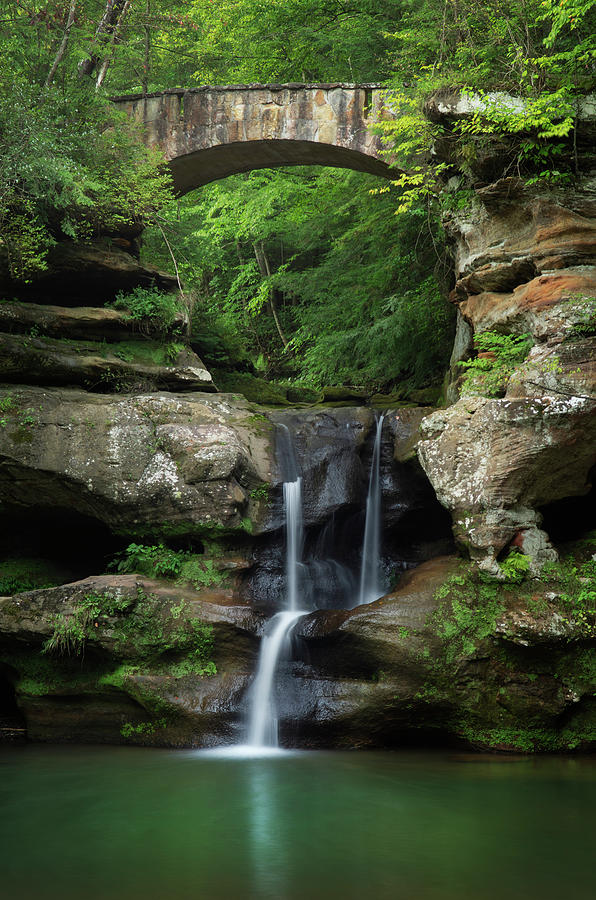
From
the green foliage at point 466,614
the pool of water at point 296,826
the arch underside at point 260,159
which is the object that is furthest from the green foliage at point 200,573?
the arch underside at point 260,159

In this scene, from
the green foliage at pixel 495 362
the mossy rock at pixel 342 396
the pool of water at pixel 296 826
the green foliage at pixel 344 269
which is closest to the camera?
the pool of water at pixel 296 826

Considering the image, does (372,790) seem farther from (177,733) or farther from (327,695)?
(177,733)

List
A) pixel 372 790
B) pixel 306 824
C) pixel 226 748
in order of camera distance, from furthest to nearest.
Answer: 1. pixel 226 748
2. pixel 372 790
3. pixel 306 824

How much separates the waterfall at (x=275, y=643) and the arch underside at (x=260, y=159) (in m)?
6.56

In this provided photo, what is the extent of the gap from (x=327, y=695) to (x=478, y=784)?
1.99m

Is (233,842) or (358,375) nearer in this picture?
(233,842)

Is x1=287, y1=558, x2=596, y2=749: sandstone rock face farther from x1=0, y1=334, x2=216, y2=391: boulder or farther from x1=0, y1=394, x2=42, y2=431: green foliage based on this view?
x1=0, y1=334, x2=216, y2=391: boulder

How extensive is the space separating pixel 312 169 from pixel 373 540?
1217 centimetres

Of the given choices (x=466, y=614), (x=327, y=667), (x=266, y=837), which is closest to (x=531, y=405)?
(x=466, y=614)

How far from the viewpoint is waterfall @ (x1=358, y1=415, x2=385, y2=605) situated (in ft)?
32.0

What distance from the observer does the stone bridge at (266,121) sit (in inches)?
490

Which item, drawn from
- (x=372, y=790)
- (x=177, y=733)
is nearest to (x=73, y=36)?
(x=177, y=733)

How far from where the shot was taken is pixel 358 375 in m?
14.8

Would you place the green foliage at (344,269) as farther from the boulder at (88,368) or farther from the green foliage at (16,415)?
the green foliage at (16,415)
